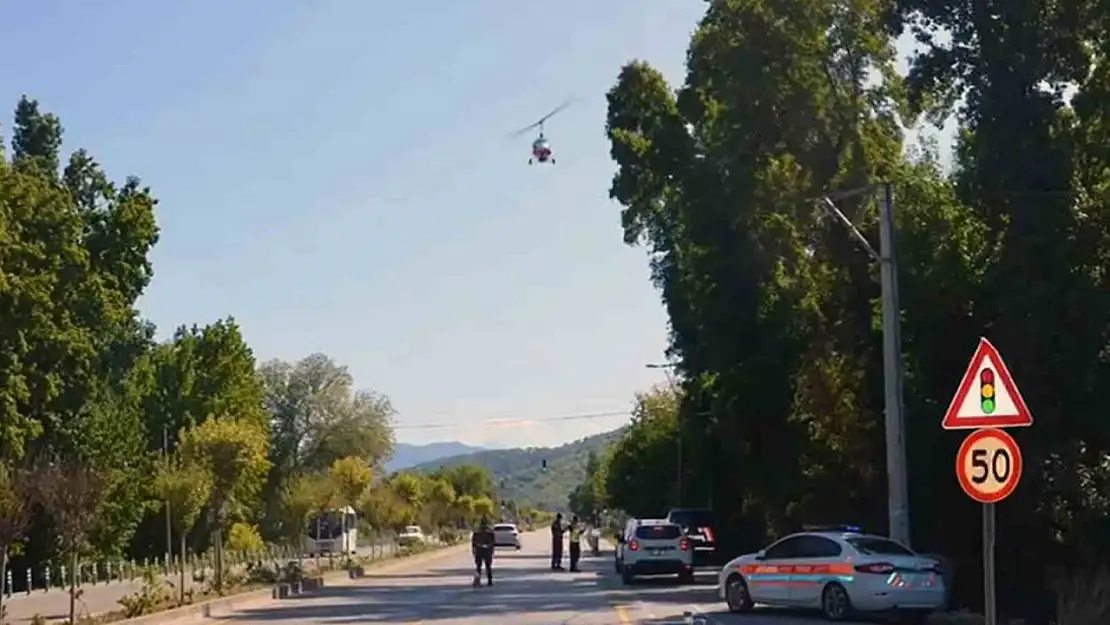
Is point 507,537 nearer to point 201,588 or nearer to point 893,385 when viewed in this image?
point 201,588

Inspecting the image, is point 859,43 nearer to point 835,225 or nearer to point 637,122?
point 835,225

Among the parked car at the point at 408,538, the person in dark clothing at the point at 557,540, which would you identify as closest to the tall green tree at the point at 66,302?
the person in dark clothing at the point at 557,540

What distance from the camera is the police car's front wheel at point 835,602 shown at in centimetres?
2516

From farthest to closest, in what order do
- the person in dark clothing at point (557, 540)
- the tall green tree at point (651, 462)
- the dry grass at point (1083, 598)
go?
the tall green tree at point (651, 462) < the person in dark clothing at point (557, 540) < the dry grass at point (1083, 598)

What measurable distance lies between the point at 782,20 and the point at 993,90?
33.2 feet

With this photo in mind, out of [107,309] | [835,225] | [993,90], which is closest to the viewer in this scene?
[993,90]

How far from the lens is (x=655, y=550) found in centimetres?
4103

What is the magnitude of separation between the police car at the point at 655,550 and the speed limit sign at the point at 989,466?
2724 centimetres

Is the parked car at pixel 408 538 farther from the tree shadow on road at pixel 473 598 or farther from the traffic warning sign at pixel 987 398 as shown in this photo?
the traffic warning sign at pixel 987 398

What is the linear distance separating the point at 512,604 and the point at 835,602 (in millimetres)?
9177

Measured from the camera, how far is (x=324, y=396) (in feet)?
379

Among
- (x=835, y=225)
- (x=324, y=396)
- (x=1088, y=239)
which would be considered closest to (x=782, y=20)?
(x=835, y=225)

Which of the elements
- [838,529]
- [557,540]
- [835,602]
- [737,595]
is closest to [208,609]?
[737,595]

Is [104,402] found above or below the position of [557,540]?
above
